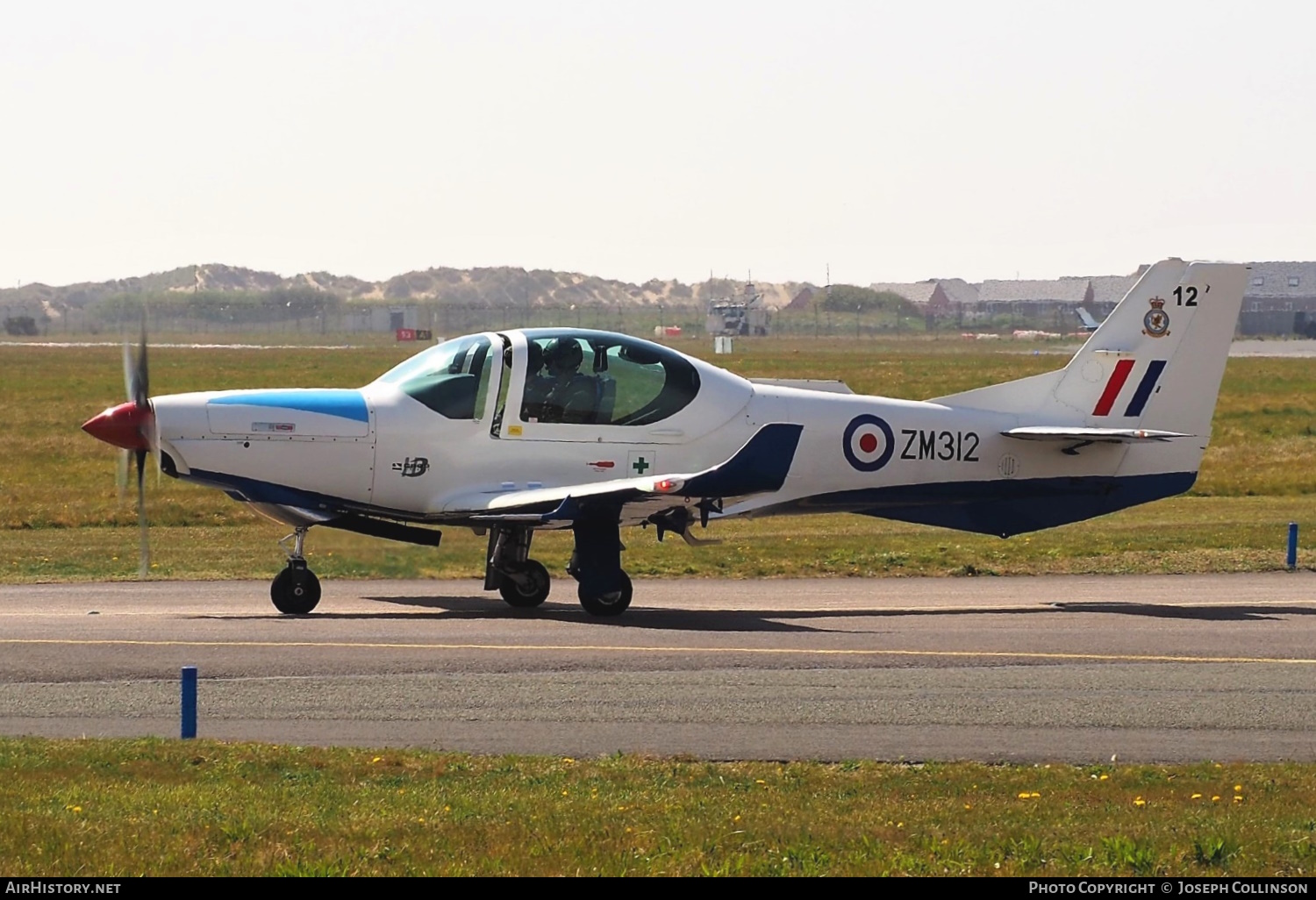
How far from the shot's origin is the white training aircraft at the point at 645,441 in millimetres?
16656


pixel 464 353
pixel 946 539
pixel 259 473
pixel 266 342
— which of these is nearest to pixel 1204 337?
pixel 946 539

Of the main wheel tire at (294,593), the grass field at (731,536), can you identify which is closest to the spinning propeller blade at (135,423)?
the main wheel tire at (294,593)

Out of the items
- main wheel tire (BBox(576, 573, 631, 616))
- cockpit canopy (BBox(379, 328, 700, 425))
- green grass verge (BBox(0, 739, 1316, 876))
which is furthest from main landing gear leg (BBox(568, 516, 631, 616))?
green grass verge (BBox(0, 739, 1316, 876))

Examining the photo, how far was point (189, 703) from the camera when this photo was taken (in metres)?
11.1

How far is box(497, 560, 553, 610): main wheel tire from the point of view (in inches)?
688

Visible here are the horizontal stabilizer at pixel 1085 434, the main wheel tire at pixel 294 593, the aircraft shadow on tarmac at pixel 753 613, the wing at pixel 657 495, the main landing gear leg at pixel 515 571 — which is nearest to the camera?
the wing at pixel 657 495

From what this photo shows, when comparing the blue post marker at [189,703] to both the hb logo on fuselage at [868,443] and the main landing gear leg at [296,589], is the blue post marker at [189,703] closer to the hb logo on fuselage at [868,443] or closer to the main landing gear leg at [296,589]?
the main landing gear leg at [296,589]

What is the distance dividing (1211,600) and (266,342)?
109135 millimetres

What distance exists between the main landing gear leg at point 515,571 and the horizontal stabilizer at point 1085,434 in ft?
18.3

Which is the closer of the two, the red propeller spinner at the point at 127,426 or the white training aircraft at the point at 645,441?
the red propeller spinner at the point at 127,426

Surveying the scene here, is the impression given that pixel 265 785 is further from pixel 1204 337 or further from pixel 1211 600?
pixel 1204 337

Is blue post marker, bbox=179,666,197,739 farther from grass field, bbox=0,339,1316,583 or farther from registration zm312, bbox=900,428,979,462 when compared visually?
registration zm312, bbox=900,428,979,462

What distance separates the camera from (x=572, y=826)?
8.39 metres
